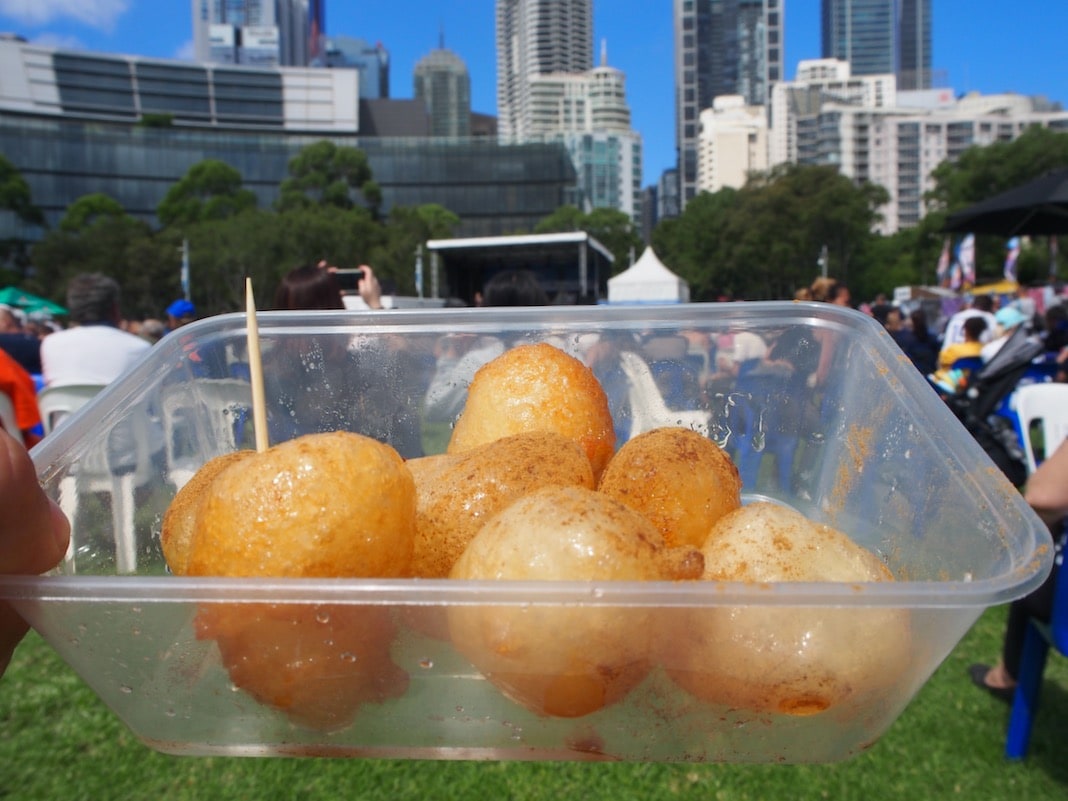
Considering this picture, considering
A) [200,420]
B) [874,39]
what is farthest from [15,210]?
[874,39]

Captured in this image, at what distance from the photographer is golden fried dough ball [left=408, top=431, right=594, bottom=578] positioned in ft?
3.09

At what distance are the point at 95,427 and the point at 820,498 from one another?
43.5 inches

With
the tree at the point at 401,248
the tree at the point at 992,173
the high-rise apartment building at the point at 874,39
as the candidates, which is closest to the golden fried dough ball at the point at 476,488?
the tree at the point at 401,248

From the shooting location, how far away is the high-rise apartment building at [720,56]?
436 feet

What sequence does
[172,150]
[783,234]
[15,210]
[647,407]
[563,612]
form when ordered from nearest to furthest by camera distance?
[563,612]
[647,407]
[783,234]
[15,210]
[172,150]

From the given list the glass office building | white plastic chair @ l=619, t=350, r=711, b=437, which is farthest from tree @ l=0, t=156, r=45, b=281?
white plastic chair @ l=619, t=350, r=711, b=437

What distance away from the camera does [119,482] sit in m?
1.14

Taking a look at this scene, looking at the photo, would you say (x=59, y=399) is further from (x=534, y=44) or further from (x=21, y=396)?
(x=534, y=44)

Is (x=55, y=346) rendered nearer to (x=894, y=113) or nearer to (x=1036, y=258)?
(x=1036, y=258)

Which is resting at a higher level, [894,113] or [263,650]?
[894,113]

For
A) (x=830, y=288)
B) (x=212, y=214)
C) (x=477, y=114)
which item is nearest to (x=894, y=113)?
(x=477, y=114)

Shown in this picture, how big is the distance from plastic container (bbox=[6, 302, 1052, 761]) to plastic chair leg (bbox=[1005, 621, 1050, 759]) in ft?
7.83

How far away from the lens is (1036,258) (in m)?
48.4

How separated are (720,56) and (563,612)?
6007 inches
